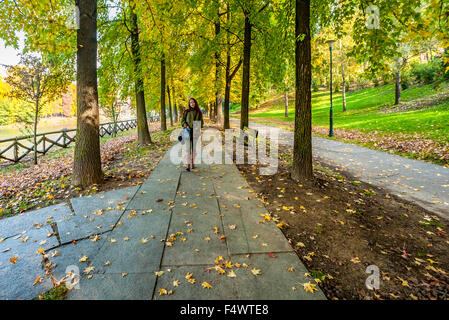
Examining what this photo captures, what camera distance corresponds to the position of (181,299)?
2.57 m

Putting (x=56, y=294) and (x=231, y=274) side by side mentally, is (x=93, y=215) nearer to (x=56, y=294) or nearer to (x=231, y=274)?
(x=56, y=294)

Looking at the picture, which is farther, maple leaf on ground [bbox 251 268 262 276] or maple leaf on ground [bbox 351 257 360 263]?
maple leaf on ground [bbox 351 257 360 263]

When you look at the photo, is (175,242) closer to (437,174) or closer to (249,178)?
(249,178)

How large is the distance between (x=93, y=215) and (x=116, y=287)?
234cm

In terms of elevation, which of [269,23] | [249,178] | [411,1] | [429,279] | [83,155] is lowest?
[429,279]

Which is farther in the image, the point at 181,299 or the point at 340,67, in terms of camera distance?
the point at 340,67

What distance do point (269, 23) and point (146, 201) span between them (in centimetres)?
957

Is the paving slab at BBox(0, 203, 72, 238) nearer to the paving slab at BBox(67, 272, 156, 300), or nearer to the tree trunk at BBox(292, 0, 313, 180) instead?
the paving slab at BBox(67, 272, 156, 300)

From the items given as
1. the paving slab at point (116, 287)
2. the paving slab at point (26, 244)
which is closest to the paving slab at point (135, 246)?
the paving slab at point (116, 287)

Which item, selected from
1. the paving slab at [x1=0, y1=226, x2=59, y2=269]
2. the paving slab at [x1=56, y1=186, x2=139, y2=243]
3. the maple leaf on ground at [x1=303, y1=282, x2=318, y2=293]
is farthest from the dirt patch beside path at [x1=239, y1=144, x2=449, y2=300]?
the paving slab at [x1=0, y1=226, x2=59, y2=269]

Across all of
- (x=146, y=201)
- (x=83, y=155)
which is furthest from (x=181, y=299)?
(x=83, y=155)

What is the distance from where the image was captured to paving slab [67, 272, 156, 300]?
259 centimetres

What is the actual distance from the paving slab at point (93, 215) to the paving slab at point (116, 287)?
4.37 feet

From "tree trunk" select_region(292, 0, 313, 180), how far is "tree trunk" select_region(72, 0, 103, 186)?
5313mm
